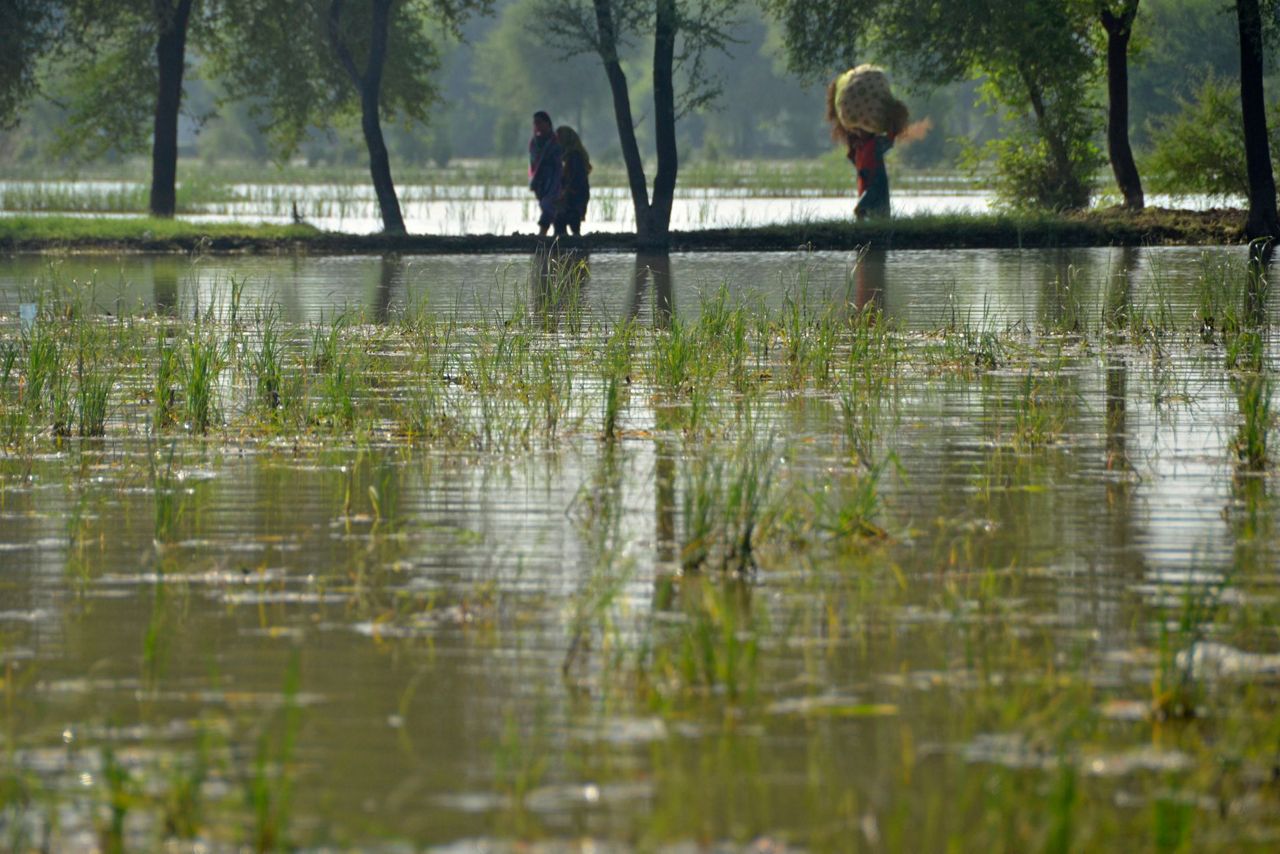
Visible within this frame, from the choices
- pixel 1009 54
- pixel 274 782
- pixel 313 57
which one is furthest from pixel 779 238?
pixel 274 782

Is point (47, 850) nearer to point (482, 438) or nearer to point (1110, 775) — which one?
point (1110, 775)

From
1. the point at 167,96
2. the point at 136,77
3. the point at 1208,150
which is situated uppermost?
the point at 136,77

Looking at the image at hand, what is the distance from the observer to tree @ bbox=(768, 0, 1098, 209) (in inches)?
1118

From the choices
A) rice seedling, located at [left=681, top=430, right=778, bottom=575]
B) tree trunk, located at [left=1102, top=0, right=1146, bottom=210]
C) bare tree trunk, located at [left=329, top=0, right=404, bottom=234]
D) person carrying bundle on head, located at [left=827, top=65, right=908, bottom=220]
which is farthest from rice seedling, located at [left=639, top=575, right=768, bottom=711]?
tree trunk, located at [left=1102, top=0, right=1146, bottom=210]

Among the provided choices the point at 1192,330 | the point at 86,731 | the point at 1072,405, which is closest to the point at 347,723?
the point at 86,731

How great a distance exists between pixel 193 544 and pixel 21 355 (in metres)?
6.40

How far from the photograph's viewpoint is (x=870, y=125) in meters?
29.8

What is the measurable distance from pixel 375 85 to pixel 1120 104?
11.8 metres

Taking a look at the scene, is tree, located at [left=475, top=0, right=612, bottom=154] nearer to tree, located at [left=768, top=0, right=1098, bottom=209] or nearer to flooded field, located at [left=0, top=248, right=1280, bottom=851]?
tree, located at [left=768, top=0, right=1098, bottom=209]

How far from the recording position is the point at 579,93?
3526 inches

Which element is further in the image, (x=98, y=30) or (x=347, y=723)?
(x=98, y=30)

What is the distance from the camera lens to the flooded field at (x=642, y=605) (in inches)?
167

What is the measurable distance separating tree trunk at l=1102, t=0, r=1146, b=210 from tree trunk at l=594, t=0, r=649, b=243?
24.9ft

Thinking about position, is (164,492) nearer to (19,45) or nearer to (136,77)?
(19,45)
